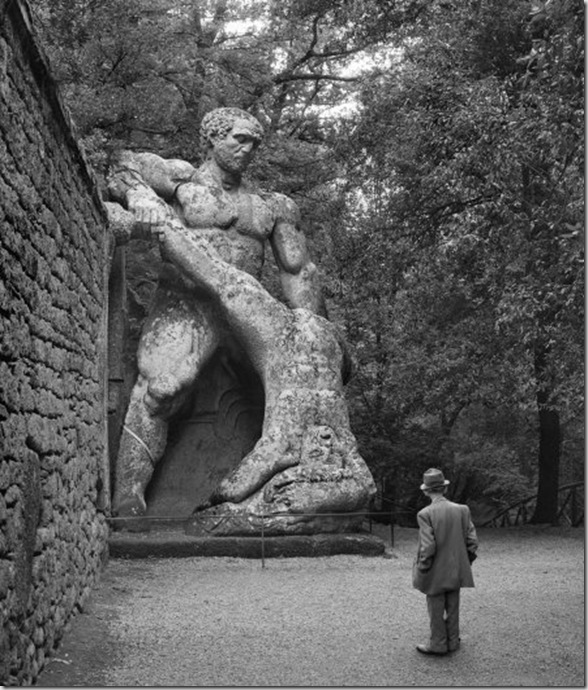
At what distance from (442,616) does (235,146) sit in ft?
22.5

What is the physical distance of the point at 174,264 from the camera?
10.6m

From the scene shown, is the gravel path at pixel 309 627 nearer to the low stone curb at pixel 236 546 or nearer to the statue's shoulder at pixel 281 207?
the low stone curb at pixel 236 546

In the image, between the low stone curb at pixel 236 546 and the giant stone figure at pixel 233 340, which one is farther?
the giant stone figure at pixel 233 340

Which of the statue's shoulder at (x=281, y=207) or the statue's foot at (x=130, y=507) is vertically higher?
the statue's shoulder at (x=281, y=207)

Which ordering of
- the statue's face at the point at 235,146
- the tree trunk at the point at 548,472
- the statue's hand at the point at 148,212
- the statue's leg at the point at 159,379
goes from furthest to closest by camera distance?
the tree trunk at the point at 548,472 → the statue's face at the point at 235,146 → the statue's hand at the point at 148,212 → the statue's leg at the point at 159,379

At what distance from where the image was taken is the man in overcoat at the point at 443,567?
18.5 feet

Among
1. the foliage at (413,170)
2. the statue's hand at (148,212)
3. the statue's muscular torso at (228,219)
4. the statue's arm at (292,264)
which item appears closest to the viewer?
the foliage at (413,170)

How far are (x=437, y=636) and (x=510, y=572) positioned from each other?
138 inches

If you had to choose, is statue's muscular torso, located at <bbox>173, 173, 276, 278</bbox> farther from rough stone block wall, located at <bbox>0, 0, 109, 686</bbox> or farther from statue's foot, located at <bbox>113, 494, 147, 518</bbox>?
rough stone block wall, located at <bbox>0, 0, 109, 686</bbox>

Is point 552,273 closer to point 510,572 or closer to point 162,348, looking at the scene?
point 510,572

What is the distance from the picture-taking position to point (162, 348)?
1057 cm

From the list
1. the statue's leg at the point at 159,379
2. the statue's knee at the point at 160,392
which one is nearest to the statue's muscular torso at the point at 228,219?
the statue's leg at the point at 159,379

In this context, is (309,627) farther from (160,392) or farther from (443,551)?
(160,392)

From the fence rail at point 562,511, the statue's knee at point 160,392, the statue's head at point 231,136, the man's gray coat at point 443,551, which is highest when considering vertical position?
the statue's head at point 231,136
